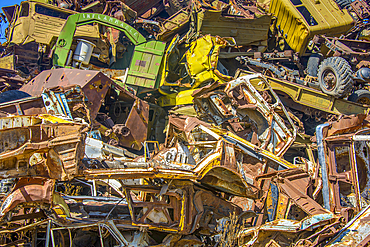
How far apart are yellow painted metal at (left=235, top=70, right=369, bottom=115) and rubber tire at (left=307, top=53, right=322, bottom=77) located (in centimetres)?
89

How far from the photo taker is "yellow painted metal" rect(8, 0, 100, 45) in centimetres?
914

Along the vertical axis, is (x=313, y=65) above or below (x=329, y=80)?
above

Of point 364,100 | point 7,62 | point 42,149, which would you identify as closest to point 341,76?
point 364,100

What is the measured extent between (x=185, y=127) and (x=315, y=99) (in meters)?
4.72

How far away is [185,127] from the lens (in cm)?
493

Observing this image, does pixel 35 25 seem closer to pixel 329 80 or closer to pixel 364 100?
pixel 329 80

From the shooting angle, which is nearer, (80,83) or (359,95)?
(80,83)

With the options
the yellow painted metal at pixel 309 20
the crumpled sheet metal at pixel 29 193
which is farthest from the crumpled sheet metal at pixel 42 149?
the yellow painted metal at pixel 309 20

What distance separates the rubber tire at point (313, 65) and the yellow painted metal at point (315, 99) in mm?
889

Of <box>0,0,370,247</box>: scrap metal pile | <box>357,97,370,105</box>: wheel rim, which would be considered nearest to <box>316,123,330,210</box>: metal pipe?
<box>0,0,370,247</box>: scrap metal pile

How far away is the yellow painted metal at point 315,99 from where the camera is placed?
7.79m

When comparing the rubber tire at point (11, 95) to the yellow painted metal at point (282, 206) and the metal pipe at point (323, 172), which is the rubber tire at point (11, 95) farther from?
the metal pipe at point (323, 172)

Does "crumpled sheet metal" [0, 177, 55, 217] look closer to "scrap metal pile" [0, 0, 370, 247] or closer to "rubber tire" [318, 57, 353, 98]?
"scrap metal pile" [0, 0, 370, 247]

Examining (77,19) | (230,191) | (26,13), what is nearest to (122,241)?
(230,191)
